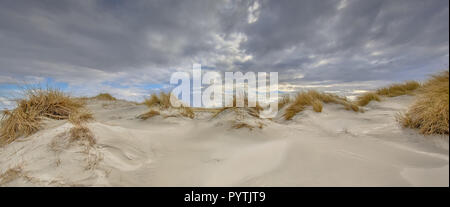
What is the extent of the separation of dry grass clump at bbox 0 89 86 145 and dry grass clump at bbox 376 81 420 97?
34.3 feet

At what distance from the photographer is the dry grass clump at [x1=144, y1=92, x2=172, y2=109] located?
544cm

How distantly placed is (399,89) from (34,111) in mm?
11545

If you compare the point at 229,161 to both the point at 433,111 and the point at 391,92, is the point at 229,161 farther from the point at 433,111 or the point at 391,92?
the point at 391,92

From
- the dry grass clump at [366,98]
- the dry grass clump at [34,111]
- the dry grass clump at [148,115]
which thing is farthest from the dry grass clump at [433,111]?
the dry grass clump at [148,115]

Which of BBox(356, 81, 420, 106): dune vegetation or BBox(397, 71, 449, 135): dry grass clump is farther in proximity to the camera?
BBox(356, 81, 420, 106): dune vegetation

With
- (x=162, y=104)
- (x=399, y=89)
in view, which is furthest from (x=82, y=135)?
(x=399, y=89)

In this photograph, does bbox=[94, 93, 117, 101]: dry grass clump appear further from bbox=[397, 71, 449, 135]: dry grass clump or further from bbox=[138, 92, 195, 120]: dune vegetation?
bbox=[397, 71, 449, 135]: dry grass clump

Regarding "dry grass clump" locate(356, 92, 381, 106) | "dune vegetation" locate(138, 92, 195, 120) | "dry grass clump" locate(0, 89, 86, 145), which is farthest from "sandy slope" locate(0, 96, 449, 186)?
"dry grass clump" locate(356, 92, 381, 106)

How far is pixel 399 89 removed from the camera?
725cm

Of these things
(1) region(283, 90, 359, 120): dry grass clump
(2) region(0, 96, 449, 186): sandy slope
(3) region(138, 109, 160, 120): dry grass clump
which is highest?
(1) region(283, 90, 359, 120): dry grass clump

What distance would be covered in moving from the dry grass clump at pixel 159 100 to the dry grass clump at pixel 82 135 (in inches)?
135

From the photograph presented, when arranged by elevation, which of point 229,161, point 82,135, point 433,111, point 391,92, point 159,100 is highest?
point 391,92

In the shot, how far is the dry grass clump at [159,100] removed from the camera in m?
5.44
